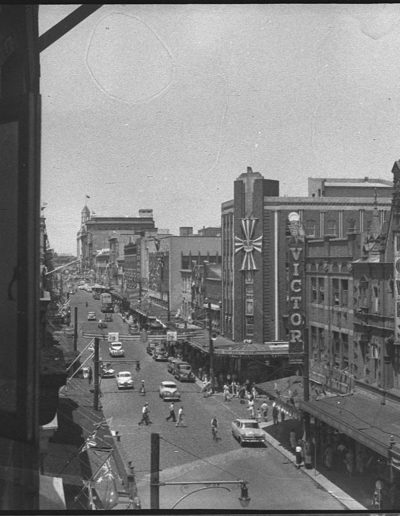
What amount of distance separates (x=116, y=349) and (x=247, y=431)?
133 centimetres

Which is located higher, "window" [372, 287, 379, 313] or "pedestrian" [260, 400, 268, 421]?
"window" [372, 287, 379, 313]

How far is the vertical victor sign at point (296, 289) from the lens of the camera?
5.43m

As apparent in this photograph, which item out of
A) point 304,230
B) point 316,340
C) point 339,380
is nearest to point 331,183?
point 304,230

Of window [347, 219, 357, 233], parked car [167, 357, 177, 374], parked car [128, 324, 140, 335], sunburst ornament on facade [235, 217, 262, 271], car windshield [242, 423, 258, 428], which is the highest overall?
window [347, 219, 357, 233]

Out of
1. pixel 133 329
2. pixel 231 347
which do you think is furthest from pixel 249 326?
pixel 133 329

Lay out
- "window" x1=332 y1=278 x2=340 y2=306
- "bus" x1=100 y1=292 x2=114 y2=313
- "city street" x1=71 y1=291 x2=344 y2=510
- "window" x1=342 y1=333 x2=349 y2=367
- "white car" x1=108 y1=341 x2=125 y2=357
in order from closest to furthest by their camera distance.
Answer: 1. "city street" x1=71 y1=291 x2=344 y2=510
2. "white car" x1=108 y1=341 x2=125 y2=357
3. "bus" x1=100 y1=292 x2=114 y2=313
4. "window" x1=332 y1=278 x2=340 y2=306
5. "window" x1=342 y1=333 x2=349 y2=367

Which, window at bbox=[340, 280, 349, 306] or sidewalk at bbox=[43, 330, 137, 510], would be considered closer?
sidewalk at bbox=[43, 330, 137, 510]

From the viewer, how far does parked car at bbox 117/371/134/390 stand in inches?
196

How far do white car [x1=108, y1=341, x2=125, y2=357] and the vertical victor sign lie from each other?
1564mm

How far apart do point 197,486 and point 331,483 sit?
49.1 inches

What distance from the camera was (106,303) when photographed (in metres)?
5.32

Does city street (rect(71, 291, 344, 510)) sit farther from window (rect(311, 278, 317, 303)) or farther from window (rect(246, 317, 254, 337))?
window (rect(311, 278, 317, 303))

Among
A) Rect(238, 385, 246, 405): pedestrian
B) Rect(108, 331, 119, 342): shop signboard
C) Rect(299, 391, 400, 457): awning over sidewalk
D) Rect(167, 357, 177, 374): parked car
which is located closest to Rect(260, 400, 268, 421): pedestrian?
Rect(238, 385, 246, 405): pedestrian

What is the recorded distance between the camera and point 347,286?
5.81 metres
